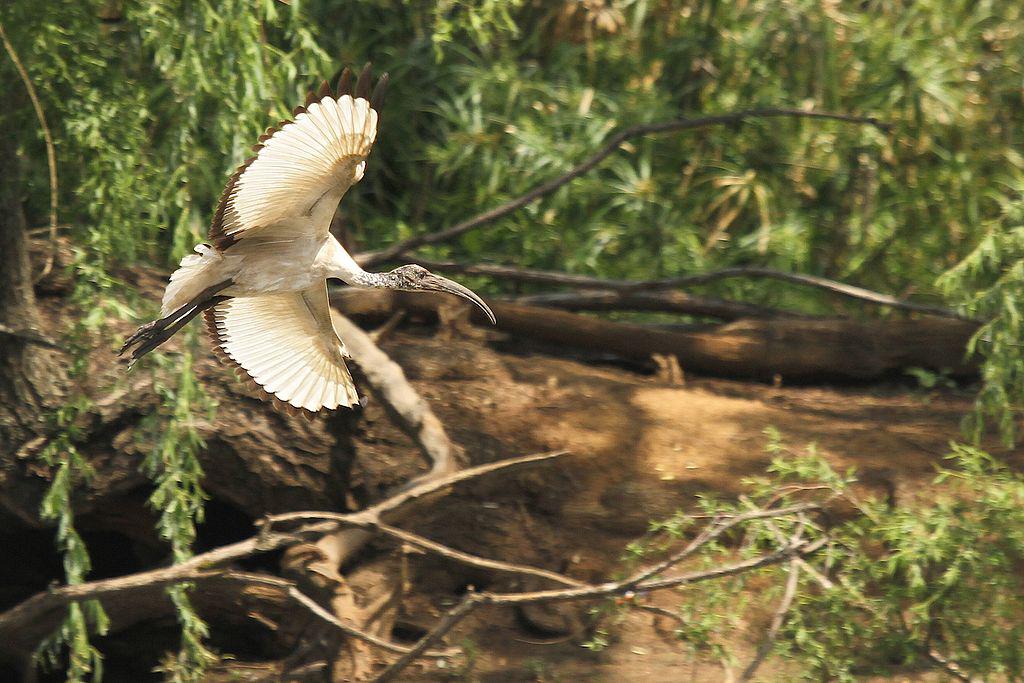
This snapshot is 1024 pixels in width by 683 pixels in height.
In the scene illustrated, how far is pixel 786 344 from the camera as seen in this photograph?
24.0ft

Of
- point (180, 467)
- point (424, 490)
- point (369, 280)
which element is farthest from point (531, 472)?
point (369, 280)

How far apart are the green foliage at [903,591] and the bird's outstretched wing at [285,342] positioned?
61.6 inches

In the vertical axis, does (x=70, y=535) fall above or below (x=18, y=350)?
below

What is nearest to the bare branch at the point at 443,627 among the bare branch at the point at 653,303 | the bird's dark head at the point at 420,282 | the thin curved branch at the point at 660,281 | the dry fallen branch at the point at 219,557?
the dry fallen branch at the point at 219,557

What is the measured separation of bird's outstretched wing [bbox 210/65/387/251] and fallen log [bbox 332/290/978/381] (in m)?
2.90

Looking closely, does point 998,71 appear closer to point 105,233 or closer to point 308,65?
point 308,65

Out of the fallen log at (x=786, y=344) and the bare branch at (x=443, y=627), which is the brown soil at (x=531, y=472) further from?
the bare branch at (x=443, y=627)

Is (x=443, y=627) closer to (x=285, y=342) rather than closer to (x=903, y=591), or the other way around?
(x=285, y=342)

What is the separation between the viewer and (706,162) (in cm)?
879

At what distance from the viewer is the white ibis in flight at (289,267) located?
403 cm

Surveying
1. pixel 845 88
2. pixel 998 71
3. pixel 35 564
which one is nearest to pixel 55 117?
pixel 35 564

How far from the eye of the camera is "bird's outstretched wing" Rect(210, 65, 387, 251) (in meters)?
3.96

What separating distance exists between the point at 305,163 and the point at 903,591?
3.12 meters

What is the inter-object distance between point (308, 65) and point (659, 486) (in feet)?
8.80
